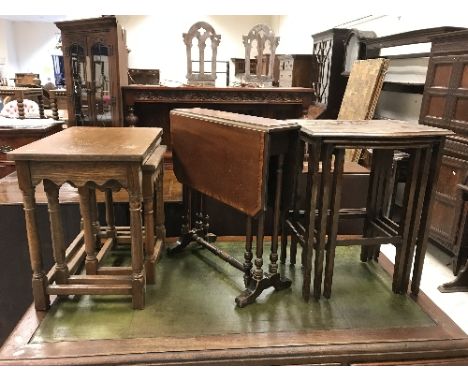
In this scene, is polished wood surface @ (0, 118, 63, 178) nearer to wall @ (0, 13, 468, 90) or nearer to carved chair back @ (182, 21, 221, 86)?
carved chair back @ (182, 21, 221, 86)

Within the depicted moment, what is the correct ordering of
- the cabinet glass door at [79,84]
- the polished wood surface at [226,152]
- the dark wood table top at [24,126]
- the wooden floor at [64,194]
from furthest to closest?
the dark wood table top at [24,126] → the cabinet glass door at [79,84] → the wooden floor at [64,194] → the polished wood surface at [226,152]

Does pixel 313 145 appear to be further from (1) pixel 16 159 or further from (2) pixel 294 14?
(2) pixel 294 14

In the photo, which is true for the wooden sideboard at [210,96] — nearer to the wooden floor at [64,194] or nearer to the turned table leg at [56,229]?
the wooden floor at [64,194]

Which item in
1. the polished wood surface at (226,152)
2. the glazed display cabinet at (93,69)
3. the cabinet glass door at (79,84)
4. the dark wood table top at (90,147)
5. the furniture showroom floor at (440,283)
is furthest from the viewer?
the cabinet glass door at (79,84)

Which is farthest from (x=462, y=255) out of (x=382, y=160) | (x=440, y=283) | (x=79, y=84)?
(x=79, y=84)

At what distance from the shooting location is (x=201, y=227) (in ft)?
7.21

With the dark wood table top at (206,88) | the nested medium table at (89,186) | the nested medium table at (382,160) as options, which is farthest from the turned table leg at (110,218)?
the dark wood table top at (206,88)

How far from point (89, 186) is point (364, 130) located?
1.07 m

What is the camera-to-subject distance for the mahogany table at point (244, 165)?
1504mm

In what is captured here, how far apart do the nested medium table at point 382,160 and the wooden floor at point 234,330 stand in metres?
0.13

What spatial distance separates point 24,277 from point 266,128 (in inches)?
69.6

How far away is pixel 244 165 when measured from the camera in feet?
5.12

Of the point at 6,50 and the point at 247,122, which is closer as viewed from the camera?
the point at 247,122

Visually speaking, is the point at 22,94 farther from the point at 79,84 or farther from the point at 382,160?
the point at 382,160
